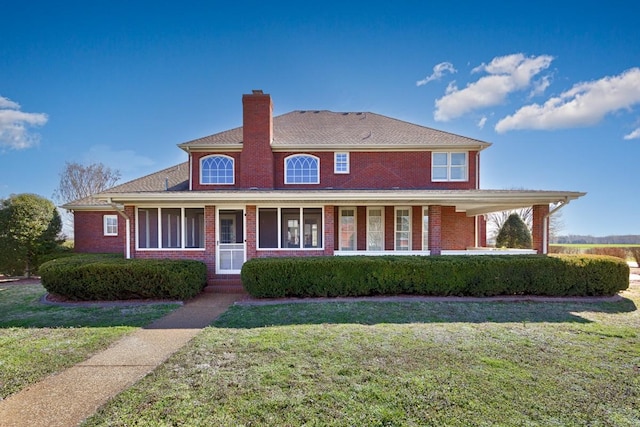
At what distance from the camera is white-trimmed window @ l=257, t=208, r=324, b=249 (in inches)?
490

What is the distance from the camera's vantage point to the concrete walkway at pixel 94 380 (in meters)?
3.45

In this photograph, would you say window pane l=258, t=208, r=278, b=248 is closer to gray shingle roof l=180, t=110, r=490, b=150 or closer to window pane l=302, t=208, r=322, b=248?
window pane l=302, t=208, r=322, b=248

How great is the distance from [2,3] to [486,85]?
20.3 meters

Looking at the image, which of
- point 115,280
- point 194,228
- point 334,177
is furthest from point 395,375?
point 194,228

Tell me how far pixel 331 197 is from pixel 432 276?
4050mm

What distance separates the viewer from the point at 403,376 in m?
4.19

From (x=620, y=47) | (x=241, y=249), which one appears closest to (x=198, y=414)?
(x=241, y=249)

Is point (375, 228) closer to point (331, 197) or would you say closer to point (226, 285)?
point (331, 197)

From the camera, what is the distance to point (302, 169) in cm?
1516

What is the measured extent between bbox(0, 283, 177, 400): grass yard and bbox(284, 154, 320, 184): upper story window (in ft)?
27.1

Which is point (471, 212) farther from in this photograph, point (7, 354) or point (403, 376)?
point (7, 354)

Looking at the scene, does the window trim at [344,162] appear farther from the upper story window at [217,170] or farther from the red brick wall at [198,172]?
the upper story window at [217,170]

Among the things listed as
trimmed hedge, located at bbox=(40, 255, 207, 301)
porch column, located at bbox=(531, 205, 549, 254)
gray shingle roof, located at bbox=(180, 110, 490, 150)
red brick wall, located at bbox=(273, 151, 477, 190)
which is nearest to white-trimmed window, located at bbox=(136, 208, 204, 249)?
trimmed hedge, located at bbox=(40, 255, 207, 301)

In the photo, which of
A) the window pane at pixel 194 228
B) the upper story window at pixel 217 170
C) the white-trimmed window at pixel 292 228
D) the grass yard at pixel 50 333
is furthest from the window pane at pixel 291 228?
the grass yard at pixel 50 333
